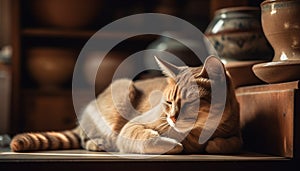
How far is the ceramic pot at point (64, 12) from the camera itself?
2686 millimetres

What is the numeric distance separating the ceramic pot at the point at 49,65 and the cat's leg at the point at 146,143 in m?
1.24

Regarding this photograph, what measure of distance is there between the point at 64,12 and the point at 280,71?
4.93 feet

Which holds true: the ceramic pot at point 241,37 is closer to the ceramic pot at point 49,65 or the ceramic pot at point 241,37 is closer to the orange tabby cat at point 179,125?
the orange tabby cat at point 179,125

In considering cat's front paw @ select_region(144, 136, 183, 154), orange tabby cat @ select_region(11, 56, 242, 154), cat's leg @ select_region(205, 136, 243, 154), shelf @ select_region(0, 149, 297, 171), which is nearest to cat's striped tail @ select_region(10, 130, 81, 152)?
orange tabby cat @ select_region(11, 56, 242, 154)

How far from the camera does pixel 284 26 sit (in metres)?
1.47

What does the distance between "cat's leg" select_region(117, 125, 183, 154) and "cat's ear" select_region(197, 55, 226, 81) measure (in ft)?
0.67

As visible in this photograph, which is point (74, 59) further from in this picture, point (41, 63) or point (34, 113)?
point (34, 113)

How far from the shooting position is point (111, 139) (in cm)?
167

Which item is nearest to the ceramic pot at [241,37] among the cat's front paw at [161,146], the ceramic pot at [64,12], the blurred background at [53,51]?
the cat's front paw at [161,146]

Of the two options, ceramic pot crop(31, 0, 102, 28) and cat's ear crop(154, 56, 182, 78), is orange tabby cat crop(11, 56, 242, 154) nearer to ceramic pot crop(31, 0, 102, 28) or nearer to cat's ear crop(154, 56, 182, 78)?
cat's ear crop(154, 56, 182, 78)

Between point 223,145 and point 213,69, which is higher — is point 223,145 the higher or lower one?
the lower one

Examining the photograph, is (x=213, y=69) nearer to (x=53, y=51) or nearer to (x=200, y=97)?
(x=200, y=97)
